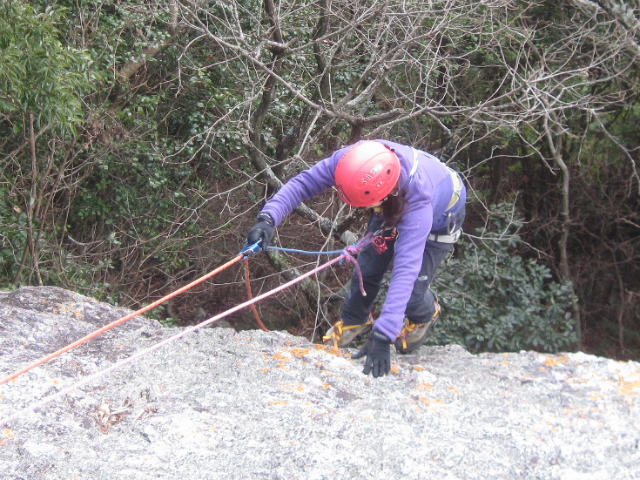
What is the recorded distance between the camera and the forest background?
5625 millimetres

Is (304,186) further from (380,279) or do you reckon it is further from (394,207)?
(380,279)

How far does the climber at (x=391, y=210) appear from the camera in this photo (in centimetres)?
311

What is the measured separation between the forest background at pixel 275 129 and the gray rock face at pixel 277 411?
6.11ft

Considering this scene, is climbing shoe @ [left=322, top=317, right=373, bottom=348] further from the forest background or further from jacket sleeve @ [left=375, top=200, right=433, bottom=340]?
jacket sleeve @ [left=375, top=200, right=433, bottom=340]

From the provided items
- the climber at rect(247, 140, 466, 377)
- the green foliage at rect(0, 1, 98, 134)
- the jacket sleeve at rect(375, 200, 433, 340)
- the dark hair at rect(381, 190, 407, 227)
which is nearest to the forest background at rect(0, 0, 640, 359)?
the green foliage at rect(0, 1, 98, 134)

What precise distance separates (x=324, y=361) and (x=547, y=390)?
1342 mm

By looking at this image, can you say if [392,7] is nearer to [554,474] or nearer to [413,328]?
[413,328]

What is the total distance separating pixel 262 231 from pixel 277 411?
3.13ft

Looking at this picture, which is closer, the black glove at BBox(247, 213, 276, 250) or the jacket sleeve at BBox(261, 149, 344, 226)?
the black glove at BBox(247, 213, 276, 250)

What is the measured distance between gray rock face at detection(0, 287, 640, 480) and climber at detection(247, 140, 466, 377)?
1.42 ft

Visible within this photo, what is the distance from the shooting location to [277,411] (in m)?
3.00

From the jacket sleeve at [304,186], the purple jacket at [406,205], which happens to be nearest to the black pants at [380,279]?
the purple jacket at [406,205]

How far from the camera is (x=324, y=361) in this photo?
378cm

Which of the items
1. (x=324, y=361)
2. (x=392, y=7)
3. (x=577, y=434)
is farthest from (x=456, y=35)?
(x=577, y=434)
